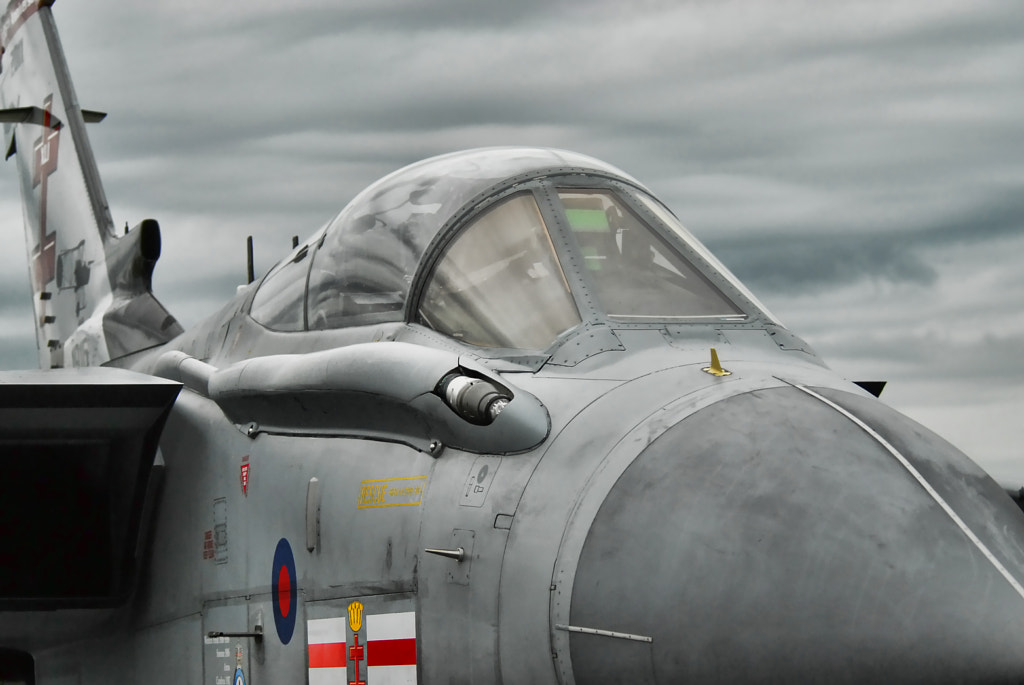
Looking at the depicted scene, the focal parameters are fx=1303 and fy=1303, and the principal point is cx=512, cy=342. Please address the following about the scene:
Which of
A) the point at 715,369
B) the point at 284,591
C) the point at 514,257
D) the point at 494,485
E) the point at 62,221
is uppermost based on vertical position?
the point at 62,221

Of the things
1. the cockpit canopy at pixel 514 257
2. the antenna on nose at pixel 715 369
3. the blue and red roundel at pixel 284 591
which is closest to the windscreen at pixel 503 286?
the cockpit canopy at pixel 514 257

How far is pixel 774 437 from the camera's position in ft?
14.3

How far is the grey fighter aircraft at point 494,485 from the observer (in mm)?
3998

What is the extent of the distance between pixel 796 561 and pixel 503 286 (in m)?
2.12

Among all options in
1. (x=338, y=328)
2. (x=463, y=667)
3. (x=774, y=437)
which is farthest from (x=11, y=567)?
(x=774, y=437)

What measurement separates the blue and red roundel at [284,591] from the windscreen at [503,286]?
1286mm

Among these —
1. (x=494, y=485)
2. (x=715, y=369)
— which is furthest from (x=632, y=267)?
(x=494, y=485)

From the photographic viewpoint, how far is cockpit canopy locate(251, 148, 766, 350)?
5.55m

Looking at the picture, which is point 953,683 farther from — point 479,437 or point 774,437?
point 479,437

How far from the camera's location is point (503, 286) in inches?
A: 223

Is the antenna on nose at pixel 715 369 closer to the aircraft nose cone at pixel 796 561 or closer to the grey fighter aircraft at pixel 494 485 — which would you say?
the grey fighter aircraft at pixel 494 485

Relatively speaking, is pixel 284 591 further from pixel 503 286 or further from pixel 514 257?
pixel 514 257

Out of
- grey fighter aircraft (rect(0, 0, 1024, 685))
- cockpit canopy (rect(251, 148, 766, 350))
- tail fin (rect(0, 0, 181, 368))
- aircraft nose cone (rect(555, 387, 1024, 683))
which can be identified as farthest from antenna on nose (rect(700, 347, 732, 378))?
tail fin (rect(0, 0, 181, 368))

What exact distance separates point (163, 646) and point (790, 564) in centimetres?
463
